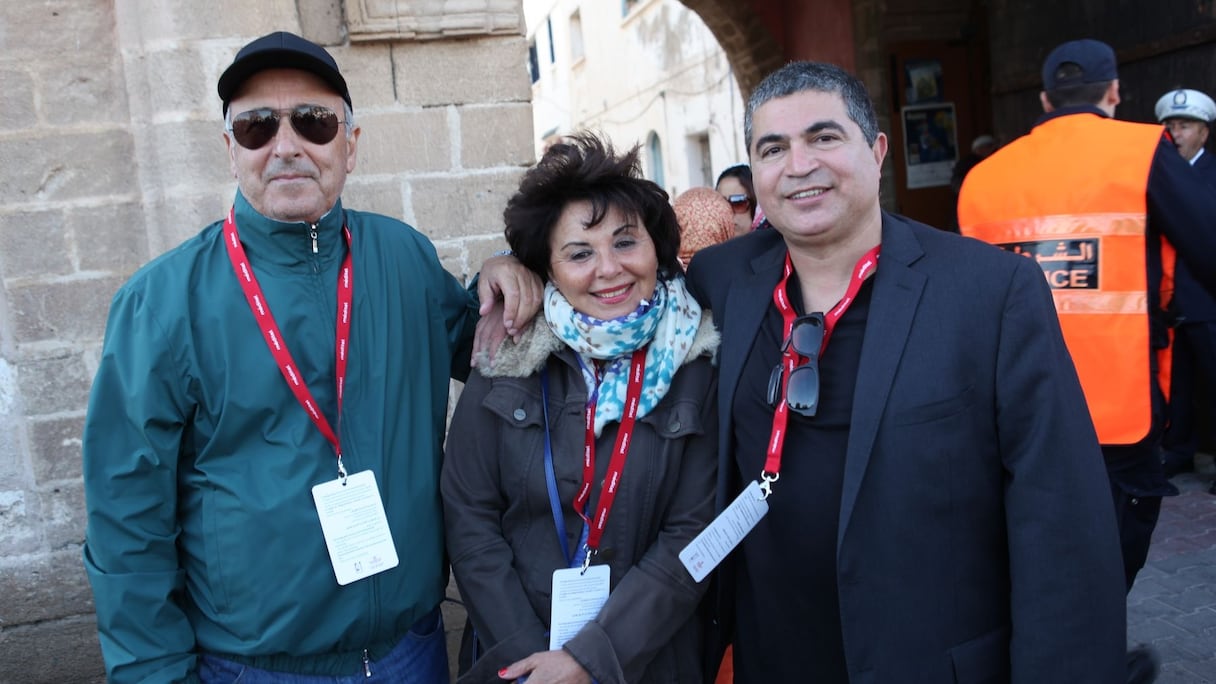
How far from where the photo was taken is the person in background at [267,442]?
192 centimetres

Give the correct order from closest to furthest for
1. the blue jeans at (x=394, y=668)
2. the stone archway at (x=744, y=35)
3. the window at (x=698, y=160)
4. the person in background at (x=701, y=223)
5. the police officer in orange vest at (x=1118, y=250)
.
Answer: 1. the blue jeans at (x=394, y=668)
2. the police officer in orange vest at (x=1118, y=250)
3. the person in background at (x=701, y=223)
4. the stone archway at (x=744, y=35)
5. the window at (x=698, y=160)

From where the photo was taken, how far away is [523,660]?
2.08 metres

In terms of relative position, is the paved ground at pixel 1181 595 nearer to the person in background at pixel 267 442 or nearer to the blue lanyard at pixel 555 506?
the blue lanyard at pixel 555 506

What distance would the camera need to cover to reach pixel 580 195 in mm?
2254

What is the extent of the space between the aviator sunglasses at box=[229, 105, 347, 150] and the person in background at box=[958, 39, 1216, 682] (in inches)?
87.3

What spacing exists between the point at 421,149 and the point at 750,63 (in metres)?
8.65

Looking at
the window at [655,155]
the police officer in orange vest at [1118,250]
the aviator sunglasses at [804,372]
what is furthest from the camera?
the window at [655,155]

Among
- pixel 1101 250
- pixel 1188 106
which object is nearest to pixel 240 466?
pixel 1101 250

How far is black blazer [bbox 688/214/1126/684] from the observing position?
1815mm

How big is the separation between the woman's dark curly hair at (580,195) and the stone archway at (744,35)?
9196 mm

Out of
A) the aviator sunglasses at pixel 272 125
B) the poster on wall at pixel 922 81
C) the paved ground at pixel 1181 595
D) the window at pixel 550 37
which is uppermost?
the window at pixel 550 37

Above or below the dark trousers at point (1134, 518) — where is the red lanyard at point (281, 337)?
above

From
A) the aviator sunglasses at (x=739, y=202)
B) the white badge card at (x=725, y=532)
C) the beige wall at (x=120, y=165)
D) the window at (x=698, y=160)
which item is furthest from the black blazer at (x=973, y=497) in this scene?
the window at (x=698, y=160)

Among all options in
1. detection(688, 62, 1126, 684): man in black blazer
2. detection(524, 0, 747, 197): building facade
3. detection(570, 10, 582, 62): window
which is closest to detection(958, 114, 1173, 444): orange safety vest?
detection(688, 62, 1126, 684): man in black blazer
